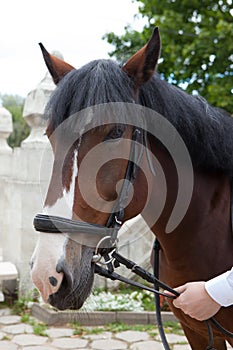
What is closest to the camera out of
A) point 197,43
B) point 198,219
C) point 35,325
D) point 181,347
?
point 198,219

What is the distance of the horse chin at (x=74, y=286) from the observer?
147 cm

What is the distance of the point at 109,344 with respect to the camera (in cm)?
416

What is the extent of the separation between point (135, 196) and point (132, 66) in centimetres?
52

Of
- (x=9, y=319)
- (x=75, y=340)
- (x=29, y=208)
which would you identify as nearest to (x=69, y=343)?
(x=75, y=340)

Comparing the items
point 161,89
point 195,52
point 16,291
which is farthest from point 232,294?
point 195,52

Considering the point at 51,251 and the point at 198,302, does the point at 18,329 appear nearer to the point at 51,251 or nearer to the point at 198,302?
the point at 198,302

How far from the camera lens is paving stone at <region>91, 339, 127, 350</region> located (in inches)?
161

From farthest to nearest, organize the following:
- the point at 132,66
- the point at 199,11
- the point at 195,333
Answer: the point at 199,11 → the point at 195,333 → the point at 132,66

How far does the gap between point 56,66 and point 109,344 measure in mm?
3086

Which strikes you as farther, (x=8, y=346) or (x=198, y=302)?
(x=8, y=346)

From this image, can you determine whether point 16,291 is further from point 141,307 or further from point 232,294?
point 232,294

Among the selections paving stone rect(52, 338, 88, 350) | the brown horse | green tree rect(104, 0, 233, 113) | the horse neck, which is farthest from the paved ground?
green tree rect(104, 0, 233, 113)

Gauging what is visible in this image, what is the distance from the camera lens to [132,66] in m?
1.72

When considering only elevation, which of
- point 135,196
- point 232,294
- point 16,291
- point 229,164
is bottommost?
point 16,291
